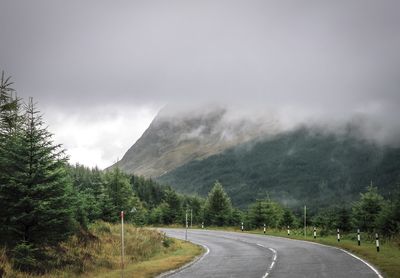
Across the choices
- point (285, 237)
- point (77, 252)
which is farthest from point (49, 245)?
point (285, 237)

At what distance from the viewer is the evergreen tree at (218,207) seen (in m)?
64.2

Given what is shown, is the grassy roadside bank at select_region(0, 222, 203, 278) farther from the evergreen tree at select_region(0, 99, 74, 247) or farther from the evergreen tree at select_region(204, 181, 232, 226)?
the evergreen tree at select_region(204, 181, 232, 226)

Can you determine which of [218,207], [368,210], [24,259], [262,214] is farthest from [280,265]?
[218,207]

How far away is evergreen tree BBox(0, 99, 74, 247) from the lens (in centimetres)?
1834

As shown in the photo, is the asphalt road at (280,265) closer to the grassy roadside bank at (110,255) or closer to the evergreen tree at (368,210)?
the grassy roadside bank at (110,255)

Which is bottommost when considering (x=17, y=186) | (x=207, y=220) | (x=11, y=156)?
(x=207, y=220)

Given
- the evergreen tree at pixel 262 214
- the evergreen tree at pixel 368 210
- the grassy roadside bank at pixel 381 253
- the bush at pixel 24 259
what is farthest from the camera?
the evergreen tree at pixel 262 214

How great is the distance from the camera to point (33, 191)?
60.7ft

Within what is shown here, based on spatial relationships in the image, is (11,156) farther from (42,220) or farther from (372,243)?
(372,243)

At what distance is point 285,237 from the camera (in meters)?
41.2

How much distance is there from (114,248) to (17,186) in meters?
9.88

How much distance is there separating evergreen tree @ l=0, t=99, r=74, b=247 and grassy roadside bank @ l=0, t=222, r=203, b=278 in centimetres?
130

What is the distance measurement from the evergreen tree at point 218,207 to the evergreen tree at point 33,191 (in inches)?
1775

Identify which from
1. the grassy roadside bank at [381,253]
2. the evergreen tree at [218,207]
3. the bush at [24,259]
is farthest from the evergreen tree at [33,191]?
the evergreen tree at [218,207]
